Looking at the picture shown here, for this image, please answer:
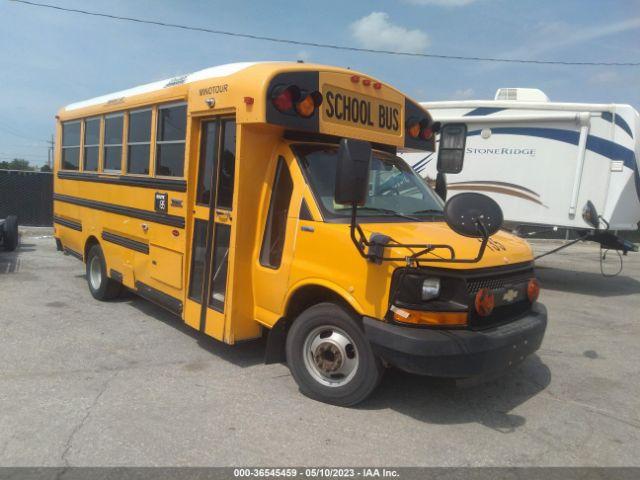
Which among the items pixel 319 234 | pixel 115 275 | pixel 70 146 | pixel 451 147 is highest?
pixel 451 147

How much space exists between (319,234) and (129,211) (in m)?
3.10

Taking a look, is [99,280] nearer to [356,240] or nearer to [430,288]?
[356,240]

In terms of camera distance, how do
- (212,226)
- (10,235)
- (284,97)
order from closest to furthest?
(284,97), (212,226), (10,235)

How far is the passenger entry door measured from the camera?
15.6 ft

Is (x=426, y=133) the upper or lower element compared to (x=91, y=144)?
upper

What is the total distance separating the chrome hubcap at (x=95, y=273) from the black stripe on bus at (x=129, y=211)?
76cm

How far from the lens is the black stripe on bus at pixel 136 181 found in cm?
530

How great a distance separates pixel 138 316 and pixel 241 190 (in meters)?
2.95

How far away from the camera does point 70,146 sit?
7992 mm

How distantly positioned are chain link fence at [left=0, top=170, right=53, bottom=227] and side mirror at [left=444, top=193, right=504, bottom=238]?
15.5m

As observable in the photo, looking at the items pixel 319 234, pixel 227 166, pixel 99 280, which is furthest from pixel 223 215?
pixel 99 280

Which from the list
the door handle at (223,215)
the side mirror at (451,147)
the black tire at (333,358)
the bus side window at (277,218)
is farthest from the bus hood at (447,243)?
the side mirror at (451,147)

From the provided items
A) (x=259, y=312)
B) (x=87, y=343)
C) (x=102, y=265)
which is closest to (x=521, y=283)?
(x=259, y=312)

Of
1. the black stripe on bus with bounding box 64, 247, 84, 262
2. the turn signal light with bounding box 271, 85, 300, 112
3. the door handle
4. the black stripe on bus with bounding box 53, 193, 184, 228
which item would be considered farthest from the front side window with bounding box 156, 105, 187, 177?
the black stripe on bus with bounding box 64, 247, 84, 262
